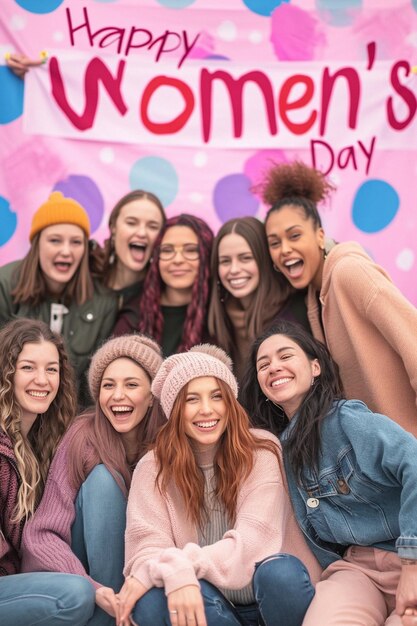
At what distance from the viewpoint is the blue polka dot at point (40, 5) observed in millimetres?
4074

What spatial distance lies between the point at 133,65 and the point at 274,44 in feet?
2.46

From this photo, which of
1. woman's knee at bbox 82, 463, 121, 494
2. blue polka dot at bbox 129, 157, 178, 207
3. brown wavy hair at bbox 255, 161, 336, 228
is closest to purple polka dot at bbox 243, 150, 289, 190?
blue polka dot at bbox 129, 157, 178, 207

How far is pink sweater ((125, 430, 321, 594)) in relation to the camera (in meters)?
2.38

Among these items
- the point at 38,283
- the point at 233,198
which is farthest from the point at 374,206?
the point at 38,283

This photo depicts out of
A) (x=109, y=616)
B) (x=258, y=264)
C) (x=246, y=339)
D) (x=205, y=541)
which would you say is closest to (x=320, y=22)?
(x=258, y=264)

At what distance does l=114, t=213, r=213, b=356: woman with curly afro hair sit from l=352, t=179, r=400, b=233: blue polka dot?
914mm

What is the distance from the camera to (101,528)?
269cm

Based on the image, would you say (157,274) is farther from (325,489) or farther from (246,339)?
(325,489)

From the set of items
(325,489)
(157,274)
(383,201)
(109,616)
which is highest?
(383,201)

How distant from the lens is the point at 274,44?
13.7ft

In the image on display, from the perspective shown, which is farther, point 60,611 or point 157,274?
point 157,274

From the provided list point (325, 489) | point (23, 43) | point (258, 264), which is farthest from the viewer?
point (23, 43)

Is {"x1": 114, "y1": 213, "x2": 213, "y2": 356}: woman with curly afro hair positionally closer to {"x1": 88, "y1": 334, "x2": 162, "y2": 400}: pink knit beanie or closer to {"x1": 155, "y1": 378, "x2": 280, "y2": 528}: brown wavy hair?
{"x1": 88, "y1": 334, "x2": 162, "y2": 400}: pink knit beanie

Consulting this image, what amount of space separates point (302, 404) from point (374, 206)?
1.79 m
